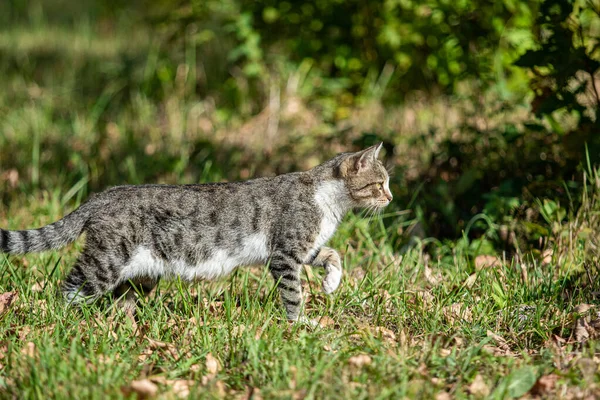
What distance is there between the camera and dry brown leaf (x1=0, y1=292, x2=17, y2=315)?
4346 millimetres

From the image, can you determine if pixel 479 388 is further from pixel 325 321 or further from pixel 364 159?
pixel 364 159

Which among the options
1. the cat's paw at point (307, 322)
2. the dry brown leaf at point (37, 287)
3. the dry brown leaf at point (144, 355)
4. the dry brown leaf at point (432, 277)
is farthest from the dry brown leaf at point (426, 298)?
the dry brown leaf at point (37, 287)

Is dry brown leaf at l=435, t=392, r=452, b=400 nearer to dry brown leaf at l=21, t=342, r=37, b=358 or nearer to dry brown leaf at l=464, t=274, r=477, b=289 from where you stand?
dry brown leaf at l=464, t=274, r=477, b=289

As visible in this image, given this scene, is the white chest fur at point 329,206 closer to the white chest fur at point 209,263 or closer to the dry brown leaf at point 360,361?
the white chest fur at point 209,263

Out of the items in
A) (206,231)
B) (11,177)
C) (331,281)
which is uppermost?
(206,231)

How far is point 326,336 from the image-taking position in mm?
4117

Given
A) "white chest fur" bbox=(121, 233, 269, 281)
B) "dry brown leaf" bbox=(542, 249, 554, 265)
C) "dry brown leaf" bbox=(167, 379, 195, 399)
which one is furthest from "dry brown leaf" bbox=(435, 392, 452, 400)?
"dry brown leaf" bbox=(542, 249, 554, 265)

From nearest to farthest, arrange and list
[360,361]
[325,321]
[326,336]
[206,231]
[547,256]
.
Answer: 1. [360,361]
2. [326,336]
3. [325,321]
4. [206,231]
5. [547,256]

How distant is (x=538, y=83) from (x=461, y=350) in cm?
273

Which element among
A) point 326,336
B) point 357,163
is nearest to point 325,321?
point 326,336

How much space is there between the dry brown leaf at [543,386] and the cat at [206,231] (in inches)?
57.7

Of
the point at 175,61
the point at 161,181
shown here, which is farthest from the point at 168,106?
the point at 161,181

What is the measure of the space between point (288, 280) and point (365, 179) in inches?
36.3

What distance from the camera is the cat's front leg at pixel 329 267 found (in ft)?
15.5
